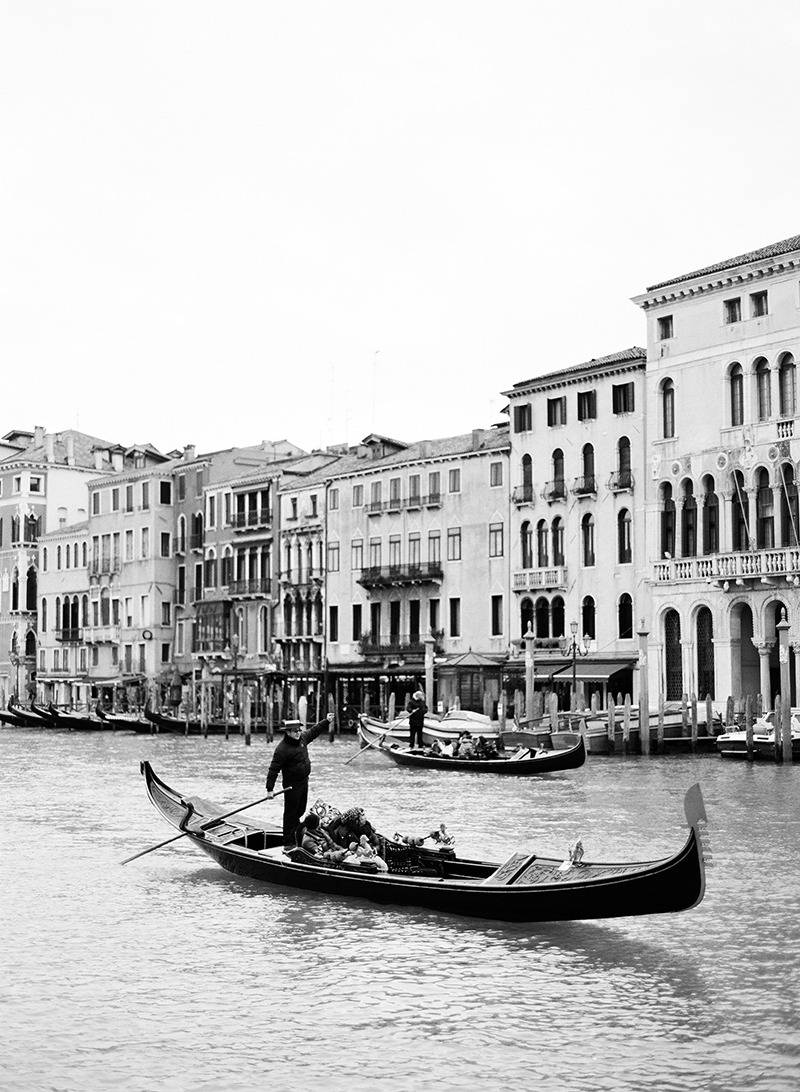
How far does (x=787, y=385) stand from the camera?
37188 mm

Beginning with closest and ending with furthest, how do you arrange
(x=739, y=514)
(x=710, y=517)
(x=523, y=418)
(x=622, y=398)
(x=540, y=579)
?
1. (x=739, y=514)
2. (x=710, y=517)
3. (x=622, y=398)
4. (x=540, y=579)
5. (x=523, y=418)

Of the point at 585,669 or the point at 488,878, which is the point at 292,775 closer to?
the point at 488,878

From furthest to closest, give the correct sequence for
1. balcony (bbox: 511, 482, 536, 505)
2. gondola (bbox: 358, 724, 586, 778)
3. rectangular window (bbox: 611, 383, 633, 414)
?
balcony (bbox: 511, 482, 536, 505) < rectangular window (bbox: 611, 383, 633, 414) < gondola (bbox: 358, 724, 586, 778)

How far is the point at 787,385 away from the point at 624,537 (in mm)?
6650

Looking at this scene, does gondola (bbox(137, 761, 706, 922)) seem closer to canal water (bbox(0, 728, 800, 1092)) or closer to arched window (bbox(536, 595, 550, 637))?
canal water (bbox(0, 728, 800, 1092))

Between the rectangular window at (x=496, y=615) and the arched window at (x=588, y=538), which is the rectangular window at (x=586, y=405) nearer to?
the arched window at (x=588, y=538)

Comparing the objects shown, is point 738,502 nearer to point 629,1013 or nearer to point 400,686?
point 400,686

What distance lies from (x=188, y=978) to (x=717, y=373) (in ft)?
103

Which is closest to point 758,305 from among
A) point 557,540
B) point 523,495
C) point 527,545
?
point 557,540

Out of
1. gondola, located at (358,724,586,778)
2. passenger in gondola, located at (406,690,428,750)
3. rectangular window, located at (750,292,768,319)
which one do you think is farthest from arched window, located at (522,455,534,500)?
gondola, located at (358,724,586,778)

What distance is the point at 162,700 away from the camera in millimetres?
61125

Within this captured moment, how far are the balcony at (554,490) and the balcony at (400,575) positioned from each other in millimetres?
5036

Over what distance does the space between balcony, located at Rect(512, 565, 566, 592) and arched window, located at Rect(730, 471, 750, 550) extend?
612cm

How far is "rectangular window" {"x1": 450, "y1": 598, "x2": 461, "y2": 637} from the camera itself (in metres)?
47.1
